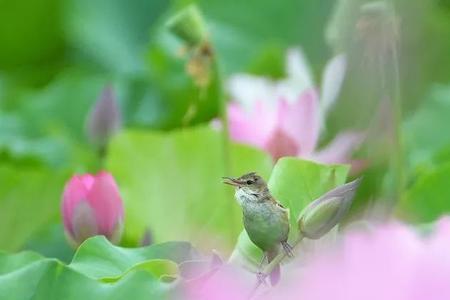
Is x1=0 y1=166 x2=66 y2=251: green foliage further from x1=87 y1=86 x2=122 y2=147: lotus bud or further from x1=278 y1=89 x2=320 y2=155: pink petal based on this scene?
x1=278 y1=89 x2=320 y2=155: pink petal

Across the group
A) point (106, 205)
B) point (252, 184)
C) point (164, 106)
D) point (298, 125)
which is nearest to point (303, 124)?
point (298, 125)

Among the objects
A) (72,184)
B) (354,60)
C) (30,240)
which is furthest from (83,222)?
(30,240)

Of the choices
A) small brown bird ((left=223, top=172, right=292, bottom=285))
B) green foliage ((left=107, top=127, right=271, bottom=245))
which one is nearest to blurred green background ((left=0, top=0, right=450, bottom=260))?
green foliage ((left=107, top=127, right=271, bottom=245))

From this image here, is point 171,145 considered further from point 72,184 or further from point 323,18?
point 323,18

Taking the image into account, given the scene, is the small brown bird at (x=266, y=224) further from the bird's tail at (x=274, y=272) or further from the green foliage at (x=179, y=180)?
the green foliage at (x=179, y=180)

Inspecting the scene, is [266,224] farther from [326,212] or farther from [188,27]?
[188,27]

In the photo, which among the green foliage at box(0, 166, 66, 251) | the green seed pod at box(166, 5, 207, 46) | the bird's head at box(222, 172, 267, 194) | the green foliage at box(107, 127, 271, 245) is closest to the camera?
the bird's head at box(222, 172, 267, 194)
